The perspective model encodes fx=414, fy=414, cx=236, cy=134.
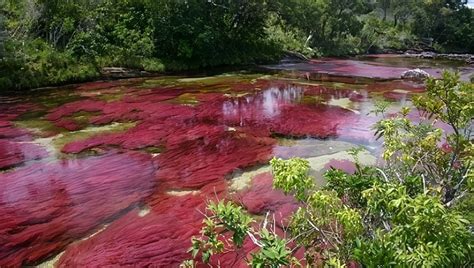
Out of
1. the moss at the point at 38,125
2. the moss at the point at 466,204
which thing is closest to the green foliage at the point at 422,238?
the moss at the point at 466,204

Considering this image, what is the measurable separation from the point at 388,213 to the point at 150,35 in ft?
74.4

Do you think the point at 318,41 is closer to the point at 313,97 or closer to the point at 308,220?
the point at 313,97

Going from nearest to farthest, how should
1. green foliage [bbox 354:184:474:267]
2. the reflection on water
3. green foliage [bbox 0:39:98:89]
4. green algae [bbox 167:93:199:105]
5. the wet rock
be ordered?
green foliage [bbox 354:184:474:267]
the wet rock
the reflection on water
green algae [bbox 167:93:199:105]
green foliage [bbox 0:39:98:89]

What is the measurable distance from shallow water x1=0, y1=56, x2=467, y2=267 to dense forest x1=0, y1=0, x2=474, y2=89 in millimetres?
2176

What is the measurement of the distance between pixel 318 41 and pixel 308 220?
129 ft

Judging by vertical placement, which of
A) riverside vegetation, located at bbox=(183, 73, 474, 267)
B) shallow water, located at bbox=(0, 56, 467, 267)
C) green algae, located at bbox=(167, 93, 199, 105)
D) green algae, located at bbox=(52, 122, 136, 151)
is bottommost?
shallow water, located at bbox=(0, 56, 467, 267)

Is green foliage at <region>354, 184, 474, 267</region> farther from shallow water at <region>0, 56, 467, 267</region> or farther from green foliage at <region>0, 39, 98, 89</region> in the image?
green foliage at <region>0, 39, 98, 89</region>

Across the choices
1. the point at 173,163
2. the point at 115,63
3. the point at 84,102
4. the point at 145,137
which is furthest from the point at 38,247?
the point at 115,63

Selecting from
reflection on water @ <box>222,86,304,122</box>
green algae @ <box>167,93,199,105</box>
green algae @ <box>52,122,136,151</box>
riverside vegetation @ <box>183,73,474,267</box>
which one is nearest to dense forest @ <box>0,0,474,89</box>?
green algae @ <box>167,93,199,105</box>

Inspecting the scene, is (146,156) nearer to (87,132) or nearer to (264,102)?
(87,132)

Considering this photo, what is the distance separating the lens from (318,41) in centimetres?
4128

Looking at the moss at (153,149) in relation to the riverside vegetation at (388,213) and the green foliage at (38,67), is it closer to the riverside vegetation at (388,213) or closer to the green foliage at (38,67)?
the riverside vegetation at (388,213)

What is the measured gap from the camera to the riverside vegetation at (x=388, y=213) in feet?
9.25

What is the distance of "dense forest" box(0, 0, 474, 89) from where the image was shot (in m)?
18.7
